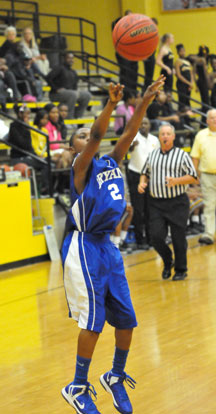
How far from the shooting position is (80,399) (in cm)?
402

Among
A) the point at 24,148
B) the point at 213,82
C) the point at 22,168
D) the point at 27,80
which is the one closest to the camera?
the point at 22,168

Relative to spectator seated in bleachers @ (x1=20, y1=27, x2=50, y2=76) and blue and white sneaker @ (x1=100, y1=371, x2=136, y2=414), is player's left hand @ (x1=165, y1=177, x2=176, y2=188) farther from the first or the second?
spectator seated in bleachers @ (x1=20, y1=27, x2=50, y2=76)

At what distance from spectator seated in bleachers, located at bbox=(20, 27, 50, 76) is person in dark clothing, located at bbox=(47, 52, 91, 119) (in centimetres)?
45

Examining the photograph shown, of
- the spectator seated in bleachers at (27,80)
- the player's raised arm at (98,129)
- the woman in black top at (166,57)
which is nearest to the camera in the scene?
the player's raised arm at (98,129)

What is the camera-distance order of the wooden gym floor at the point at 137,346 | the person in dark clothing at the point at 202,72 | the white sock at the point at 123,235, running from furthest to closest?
the person in dark clothing at the point at 202,72
the white sock at the point at 123,235
the wooden gym floor at the point at 137,346

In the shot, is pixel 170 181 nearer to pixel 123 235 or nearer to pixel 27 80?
pixel 123 235

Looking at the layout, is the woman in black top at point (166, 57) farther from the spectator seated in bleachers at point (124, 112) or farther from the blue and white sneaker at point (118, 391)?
the blue and white sneaker at point (118, 391)

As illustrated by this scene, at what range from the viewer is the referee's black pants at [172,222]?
8.12 m

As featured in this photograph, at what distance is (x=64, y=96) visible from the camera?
42.8 feet

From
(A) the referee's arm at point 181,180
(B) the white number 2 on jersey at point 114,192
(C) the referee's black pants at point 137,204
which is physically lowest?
(C) the referee's black pants at point 137,204

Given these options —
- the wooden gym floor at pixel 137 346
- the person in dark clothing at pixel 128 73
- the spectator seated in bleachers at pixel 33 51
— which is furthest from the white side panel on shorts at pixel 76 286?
the person in dark clothing at pixel 128 73

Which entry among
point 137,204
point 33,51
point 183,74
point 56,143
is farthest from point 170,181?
point 183,74

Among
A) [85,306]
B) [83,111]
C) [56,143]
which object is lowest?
[83,111]

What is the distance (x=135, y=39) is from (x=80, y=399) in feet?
8.42
